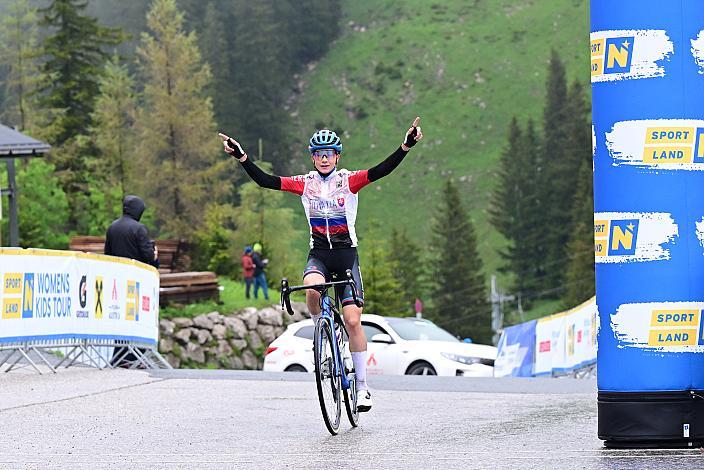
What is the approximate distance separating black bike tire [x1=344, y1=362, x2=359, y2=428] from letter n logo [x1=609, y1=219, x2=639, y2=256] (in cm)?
261

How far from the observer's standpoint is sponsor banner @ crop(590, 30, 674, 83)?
900 centimetres

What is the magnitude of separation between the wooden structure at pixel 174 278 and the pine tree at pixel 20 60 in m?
32.2

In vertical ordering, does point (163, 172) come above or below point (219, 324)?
above

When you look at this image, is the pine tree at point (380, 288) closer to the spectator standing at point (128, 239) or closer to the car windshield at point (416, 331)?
the car windshield at point (416, 331)

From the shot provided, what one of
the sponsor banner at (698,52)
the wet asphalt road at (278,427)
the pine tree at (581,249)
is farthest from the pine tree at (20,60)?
the sponsor banner at (698,52)

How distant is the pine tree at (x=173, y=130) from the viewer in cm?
7500

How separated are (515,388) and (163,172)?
195 feet

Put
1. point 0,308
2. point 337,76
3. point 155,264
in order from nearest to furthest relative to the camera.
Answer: point 0,308, point 155,264, point 337,76

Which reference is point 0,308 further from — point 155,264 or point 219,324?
point 219,324

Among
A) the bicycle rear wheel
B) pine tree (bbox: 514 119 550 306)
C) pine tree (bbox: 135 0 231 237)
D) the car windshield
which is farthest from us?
pine tree (bbox: 514 119 550 306)

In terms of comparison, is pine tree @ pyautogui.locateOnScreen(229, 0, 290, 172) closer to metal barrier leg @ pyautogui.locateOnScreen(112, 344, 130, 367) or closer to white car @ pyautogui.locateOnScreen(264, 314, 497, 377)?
white car @ pyautogui.locateOnScreen(264, 314, 497, 377)

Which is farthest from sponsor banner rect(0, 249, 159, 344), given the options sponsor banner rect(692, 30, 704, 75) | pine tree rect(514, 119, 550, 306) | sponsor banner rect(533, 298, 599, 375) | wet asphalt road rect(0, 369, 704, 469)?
pine tree rect(514, 119, 550, 306)

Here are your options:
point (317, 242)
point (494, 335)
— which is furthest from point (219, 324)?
point (494, 335)

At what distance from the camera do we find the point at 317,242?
1102 cm
